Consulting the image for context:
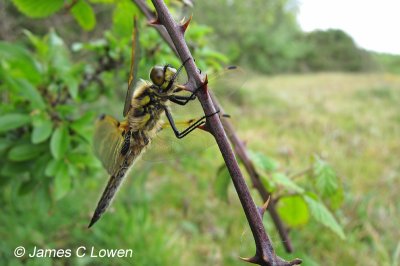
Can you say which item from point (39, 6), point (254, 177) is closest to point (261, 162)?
point (254, 177)

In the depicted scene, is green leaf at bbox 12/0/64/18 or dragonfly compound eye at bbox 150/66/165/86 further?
green leaf at bbox 12/0/64/18

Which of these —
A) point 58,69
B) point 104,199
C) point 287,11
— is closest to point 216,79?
point 104,199

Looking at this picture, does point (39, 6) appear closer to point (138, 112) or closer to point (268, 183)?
point (138, 112)

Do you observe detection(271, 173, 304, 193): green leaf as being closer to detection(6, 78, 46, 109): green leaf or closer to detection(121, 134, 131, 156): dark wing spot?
detection(121, 134, 131, 156): dark wing spot

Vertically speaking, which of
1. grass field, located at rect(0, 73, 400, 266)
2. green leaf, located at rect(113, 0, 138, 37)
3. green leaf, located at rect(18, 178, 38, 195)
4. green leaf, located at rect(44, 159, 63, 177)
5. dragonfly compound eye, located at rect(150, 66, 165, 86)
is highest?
dragonfly compound eye, located at rect(150, 66, 165, 86)

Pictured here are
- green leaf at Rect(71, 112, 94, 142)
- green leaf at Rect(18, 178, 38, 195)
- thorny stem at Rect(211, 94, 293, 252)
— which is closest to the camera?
thorny stem at Rect(211, 94, 293, 252)

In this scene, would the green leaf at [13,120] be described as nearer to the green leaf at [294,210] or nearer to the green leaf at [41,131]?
the green leaf at [41,131]

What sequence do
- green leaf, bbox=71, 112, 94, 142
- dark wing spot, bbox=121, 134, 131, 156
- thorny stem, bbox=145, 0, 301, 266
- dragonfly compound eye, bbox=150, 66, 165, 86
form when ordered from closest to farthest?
thorny stem, bbox=145, 0, 301, 266
dragonfly compound eye, bbox=150, 66, 165, 86
dark wing spot, bbox=121, 134, 131, 156
green leaf, bbox=71, 112, 94, 142

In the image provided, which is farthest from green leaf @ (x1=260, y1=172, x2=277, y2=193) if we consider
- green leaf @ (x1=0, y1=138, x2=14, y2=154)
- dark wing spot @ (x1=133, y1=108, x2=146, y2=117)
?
green leaf @ (x1=0, y1=138, x2=14, y2=154)

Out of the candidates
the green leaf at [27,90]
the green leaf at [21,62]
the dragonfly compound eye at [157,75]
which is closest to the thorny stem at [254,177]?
the dragonfly compound eye at [157,75]
